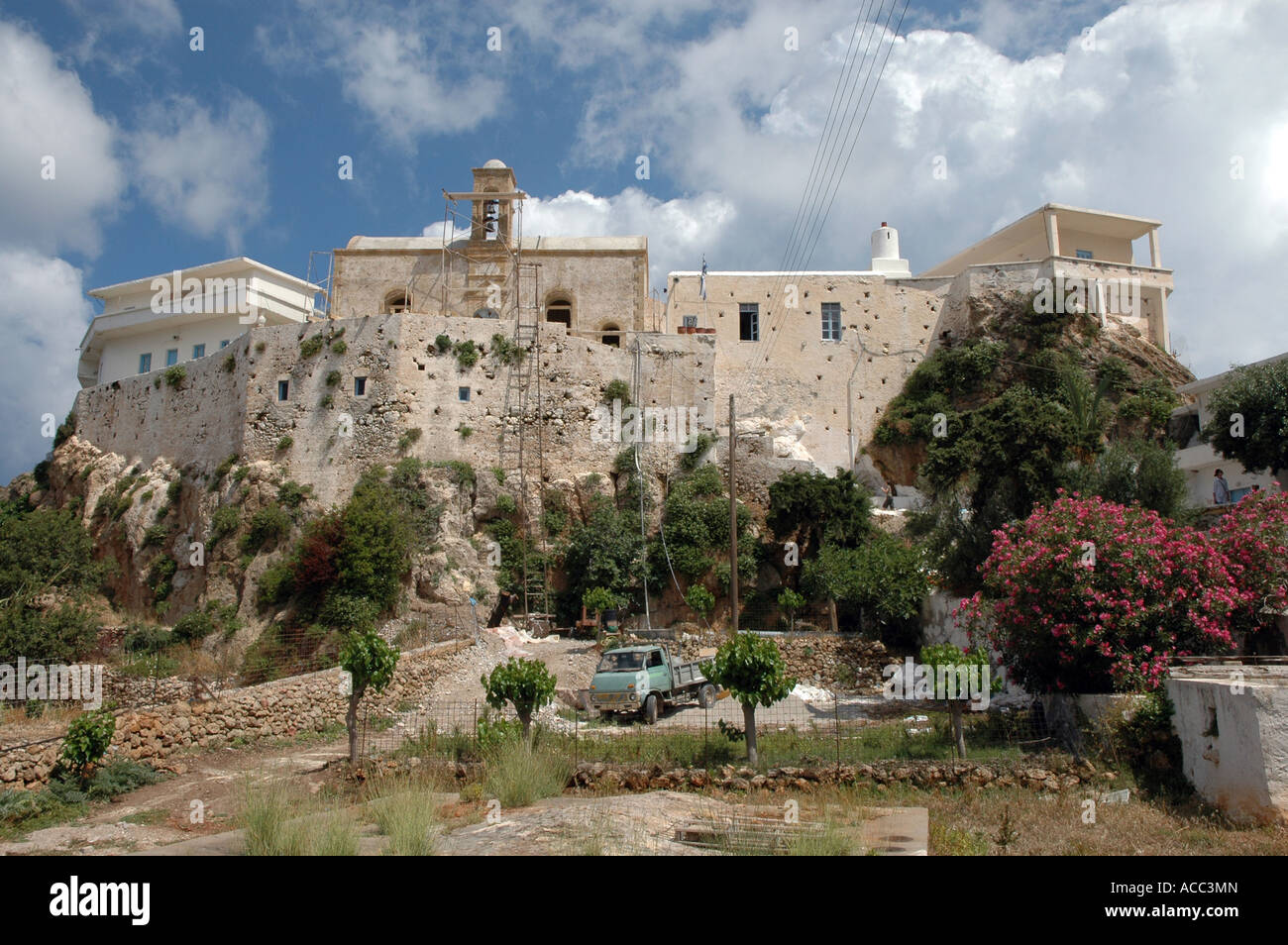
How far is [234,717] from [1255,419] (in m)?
23.4

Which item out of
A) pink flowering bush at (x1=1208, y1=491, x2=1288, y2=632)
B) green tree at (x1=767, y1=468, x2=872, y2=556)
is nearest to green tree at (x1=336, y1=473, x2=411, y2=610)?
green tree at (x1=767, y1=468, x2=872, y2=556)

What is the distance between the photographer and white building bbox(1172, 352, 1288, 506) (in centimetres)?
2365

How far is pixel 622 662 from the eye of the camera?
55.5ft

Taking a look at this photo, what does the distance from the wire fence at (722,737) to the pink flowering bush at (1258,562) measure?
11.1ft

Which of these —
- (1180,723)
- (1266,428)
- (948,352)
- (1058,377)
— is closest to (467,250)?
(948,352)

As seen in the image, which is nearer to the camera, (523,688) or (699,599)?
(523,688)

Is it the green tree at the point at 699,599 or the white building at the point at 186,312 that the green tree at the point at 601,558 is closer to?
the green tree at the point at 699,599

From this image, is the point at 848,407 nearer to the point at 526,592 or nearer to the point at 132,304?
the point at 526,592

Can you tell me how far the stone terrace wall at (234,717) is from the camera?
36.5 feet

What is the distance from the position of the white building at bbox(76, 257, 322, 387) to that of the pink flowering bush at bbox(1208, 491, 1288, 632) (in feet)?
105

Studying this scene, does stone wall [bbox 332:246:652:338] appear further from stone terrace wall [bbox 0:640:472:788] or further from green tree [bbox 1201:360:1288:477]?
green tree [bbox 1201:360:1288:477]

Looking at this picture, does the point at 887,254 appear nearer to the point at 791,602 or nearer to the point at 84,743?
the point at 791,602

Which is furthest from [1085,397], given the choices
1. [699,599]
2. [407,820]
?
[407,820]

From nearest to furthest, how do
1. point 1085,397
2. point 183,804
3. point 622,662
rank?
point 183,804 < point 622,662 < point 1085,397
